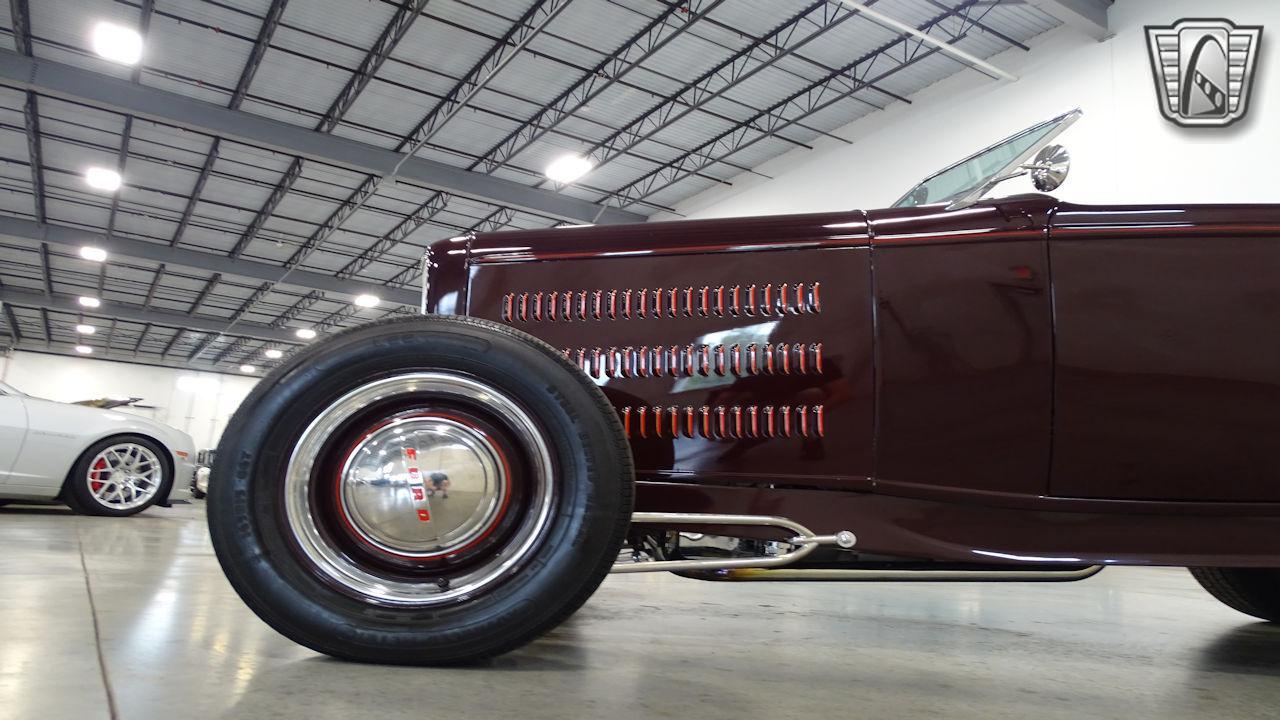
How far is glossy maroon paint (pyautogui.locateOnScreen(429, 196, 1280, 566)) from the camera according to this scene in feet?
6.45

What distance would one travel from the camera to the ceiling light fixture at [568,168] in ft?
50.9

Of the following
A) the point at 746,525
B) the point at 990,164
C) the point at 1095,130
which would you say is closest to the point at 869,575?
the point at 746,525

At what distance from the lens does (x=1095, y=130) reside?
34.5 feet

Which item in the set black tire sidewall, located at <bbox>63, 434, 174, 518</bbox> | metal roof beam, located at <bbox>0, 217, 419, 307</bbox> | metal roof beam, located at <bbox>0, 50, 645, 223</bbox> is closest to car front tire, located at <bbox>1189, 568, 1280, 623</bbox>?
black tire sidewall, located at <bbox>63, 434, 174, 518</bbox>

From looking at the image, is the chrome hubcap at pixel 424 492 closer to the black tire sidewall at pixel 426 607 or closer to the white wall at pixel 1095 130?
the black tire sidewall at pixel 426 607

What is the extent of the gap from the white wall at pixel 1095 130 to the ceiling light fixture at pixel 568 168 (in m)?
3.96

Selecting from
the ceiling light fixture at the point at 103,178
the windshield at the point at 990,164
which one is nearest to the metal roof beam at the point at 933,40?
the windshield at the point at 990,164

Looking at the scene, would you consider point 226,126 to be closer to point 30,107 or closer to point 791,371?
point 30,107

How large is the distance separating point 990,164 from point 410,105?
13.1m

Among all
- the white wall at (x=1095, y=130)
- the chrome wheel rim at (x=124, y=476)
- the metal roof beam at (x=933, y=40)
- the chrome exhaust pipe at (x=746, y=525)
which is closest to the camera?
the chrome exhaust pipe at (x=746, y=525)

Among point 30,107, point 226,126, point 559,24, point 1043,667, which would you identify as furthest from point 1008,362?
point 30,107

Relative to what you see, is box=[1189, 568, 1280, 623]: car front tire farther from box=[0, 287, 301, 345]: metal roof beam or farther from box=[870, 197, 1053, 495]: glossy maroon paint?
box=[0, 287, 301, 345]: metal roof beam

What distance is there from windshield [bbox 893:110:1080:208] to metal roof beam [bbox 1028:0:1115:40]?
8.75m

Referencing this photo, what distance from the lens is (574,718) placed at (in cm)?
142
